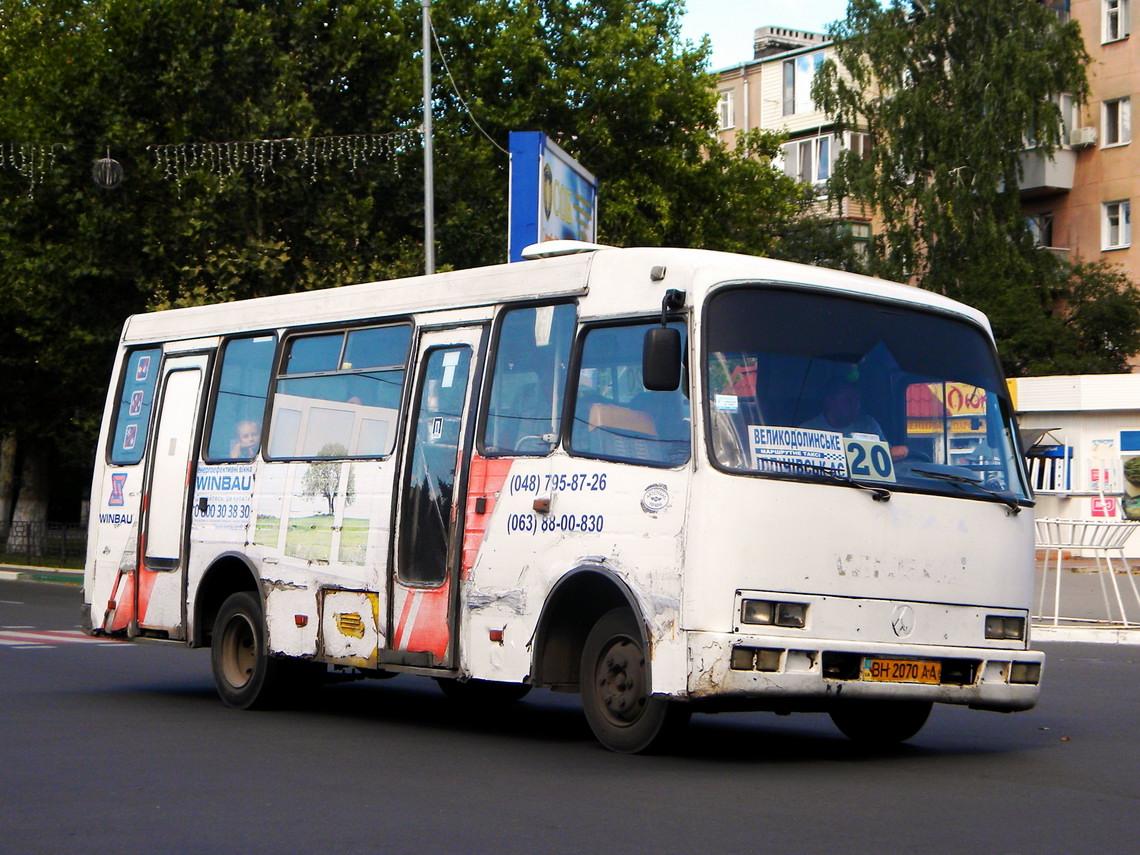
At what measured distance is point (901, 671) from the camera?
941 cm

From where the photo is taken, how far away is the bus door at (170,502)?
527 inches

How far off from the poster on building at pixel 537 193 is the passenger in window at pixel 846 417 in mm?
14351

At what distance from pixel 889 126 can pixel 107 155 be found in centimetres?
2378

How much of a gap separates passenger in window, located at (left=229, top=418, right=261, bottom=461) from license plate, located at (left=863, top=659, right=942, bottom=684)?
526 cm

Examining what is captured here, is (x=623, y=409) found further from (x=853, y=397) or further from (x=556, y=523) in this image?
(x=853, y=397)

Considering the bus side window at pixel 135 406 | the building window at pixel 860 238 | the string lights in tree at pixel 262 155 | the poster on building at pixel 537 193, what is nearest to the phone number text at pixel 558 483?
the bus side window at pixel 135 406

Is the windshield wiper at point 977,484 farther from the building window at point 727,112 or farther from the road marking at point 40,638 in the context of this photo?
the building window at point 727,112

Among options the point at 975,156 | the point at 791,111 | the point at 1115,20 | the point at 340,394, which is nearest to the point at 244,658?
the point at 340,394

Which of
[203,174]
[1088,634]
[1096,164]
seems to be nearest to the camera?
[1088,634]

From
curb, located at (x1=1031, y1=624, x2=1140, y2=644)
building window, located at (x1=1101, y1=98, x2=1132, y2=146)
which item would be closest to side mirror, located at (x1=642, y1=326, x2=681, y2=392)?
curb, located at (x1=1031, y1=624, x2=1140, y2=644)

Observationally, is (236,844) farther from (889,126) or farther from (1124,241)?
(1124,241)

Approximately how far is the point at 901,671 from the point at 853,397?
1468 mm

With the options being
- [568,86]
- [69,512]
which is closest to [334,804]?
[568,86]

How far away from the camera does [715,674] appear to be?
8.91 metres
